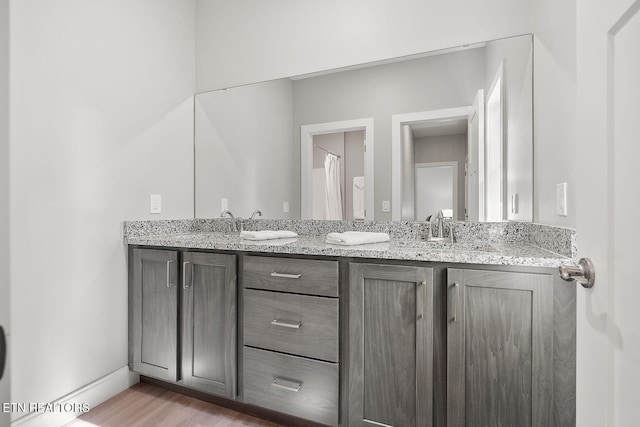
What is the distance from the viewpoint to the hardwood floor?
1.67 meters

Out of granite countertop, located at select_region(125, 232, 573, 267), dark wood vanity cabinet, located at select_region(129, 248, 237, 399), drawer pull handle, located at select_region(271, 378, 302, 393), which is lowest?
drawer pull handle, located at select_region(271, 378, 302, 393)

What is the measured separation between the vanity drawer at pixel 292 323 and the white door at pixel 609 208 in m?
0.91

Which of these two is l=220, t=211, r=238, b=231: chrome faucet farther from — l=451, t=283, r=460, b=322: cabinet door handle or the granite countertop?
l=451, t=283, r=460, b=322: cabinet door handle

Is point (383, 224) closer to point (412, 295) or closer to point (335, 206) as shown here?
point (335, 206)

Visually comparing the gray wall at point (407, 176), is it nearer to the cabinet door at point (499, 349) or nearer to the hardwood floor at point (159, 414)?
the cabinet door at point (499, 349)

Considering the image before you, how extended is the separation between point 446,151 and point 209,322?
1.58m

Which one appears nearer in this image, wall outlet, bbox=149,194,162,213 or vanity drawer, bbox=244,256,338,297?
vanity drawer, bbox=244,256,338,297

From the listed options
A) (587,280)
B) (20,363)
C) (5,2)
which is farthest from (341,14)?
(20,363)

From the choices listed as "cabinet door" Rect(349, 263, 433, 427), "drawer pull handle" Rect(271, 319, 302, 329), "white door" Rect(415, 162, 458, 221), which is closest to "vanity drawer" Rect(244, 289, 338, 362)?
"drawer pull handle" Rect(271, 319, 302, 329)

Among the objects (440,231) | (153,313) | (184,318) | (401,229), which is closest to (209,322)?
(184,318)

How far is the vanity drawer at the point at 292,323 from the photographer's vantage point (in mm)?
1464

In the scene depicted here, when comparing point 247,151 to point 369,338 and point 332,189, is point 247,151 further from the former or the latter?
point 369,338

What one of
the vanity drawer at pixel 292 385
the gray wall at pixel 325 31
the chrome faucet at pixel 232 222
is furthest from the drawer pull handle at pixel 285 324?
the gray wall at pixel 325 31

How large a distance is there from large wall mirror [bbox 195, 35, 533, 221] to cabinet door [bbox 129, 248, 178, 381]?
631 millimetres
